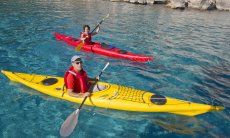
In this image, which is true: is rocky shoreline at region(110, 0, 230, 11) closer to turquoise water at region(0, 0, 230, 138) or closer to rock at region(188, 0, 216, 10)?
rock at region(188, 0, 216, 10)

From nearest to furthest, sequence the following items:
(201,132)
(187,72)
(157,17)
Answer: (201,132), (187,72), (157,17)

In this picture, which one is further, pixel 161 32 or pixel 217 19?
pixel 217 19

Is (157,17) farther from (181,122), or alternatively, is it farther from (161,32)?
(181,122)

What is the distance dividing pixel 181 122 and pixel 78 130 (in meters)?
3.23

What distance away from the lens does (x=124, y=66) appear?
1432cm

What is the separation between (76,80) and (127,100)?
5.82 feet

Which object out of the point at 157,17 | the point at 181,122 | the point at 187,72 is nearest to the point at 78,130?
the point at 181,122

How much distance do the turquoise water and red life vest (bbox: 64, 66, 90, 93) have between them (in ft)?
2.42

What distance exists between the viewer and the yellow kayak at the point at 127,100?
9256 mm

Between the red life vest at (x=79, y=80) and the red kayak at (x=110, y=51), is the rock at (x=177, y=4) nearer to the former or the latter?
the red kayak at (x=110, y=51)

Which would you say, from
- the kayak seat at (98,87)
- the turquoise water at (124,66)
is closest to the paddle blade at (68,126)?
the turquoise water at (124,66)

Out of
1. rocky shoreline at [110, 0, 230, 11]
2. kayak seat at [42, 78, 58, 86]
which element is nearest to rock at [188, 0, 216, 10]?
rocky shoreline at [110, 0, 230, 11]

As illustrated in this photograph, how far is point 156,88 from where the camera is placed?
470 inches

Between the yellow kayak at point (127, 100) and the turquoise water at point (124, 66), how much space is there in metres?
0.29
